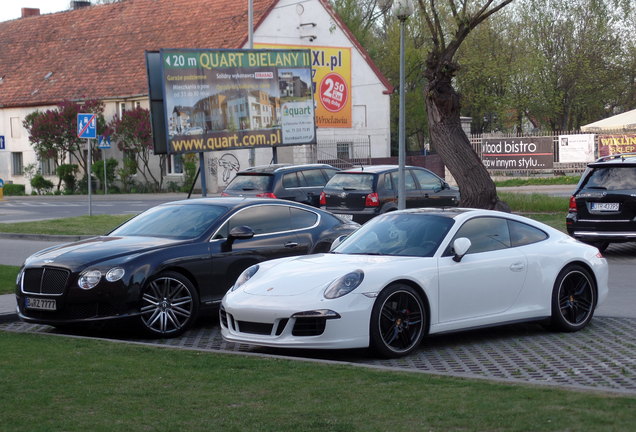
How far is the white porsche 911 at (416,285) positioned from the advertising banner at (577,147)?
36.7m

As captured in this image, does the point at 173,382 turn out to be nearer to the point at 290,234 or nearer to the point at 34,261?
the point at 34,261

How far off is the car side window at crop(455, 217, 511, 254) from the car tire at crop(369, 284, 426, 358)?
102cm

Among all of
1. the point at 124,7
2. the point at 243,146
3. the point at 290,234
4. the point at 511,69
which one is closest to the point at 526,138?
the point at 511,69

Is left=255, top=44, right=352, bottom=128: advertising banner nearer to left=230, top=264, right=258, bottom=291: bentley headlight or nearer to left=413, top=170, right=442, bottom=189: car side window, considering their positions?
left=413, top=170, right=442, bottom=189: car side window

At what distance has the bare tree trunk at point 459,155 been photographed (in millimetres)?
22234

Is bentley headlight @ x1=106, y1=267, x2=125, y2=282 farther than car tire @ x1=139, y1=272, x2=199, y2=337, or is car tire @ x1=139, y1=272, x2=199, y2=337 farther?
car tire @ x1=139, y1=272, x2=199, y2=337

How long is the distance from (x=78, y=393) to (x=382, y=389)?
2.11 metres

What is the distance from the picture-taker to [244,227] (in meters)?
11.1

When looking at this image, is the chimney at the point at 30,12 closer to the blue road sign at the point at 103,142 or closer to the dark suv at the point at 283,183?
the blue road sign at the point at 103,142

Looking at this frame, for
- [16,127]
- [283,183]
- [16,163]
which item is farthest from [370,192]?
[16,163]

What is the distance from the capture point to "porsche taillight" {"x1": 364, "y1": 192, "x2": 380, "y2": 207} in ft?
68.5

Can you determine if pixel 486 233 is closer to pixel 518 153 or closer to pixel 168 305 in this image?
pixel 168 305

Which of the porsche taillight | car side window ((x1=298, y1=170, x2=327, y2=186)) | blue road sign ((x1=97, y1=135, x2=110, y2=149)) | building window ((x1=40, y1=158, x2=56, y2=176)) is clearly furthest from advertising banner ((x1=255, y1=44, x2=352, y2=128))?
the porsche taillight

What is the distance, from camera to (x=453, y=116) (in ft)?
73.0
